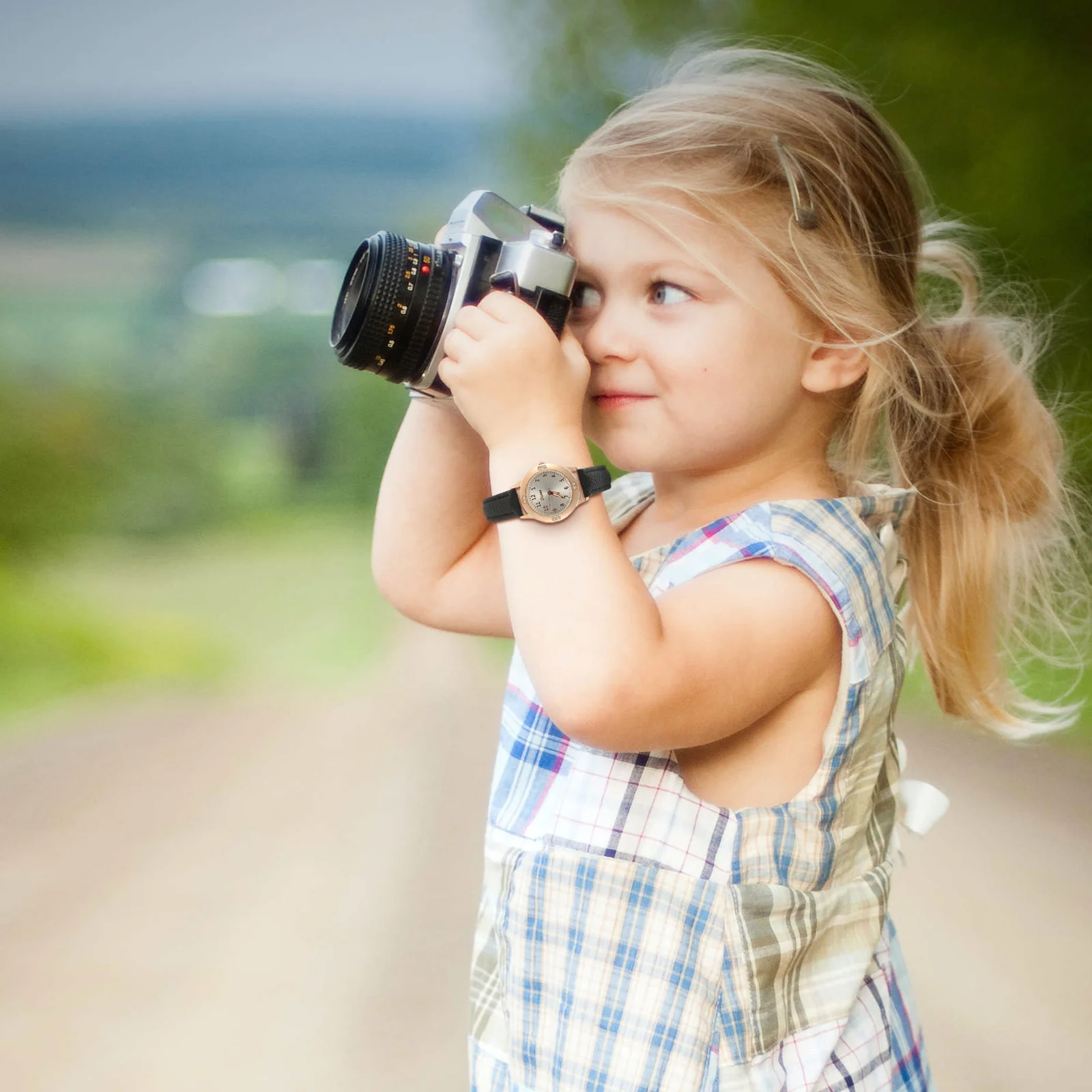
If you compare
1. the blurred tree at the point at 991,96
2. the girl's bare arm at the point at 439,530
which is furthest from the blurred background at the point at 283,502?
the girl's bare arm at the point at 439,530

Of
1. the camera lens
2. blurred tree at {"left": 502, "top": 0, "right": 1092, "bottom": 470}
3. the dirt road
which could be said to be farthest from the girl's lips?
blurred tree at {"left": 502, "top": 0, "right": 1092, "bottom": 470}

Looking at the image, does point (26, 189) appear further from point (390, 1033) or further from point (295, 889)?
point (390, 1033)

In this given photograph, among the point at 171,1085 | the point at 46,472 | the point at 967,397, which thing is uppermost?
the point at 46,472

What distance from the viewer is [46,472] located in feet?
7.53

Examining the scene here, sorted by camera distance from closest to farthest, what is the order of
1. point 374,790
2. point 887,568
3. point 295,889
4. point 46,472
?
point 887,568, point 295,889, point 374,790, point 46,472

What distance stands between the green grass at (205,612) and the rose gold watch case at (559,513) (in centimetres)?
185

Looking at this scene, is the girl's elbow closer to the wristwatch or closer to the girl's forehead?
the wristwatch

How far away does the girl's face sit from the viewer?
617mm

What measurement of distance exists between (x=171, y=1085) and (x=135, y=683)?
113 cm

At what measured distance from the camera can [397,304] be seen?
60cm

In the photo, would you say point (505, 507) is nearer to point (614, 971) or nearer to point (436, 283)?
point (436, 283)

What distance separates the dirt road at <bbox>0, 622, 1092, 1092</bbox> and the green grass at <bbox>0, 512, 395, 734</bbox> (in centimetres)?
14

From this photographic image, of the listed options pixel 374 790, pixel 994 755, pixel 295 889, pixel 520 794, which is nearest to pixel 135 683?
pixel 374 790

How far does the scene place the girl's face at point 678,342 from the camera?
Result: 0.62 m
